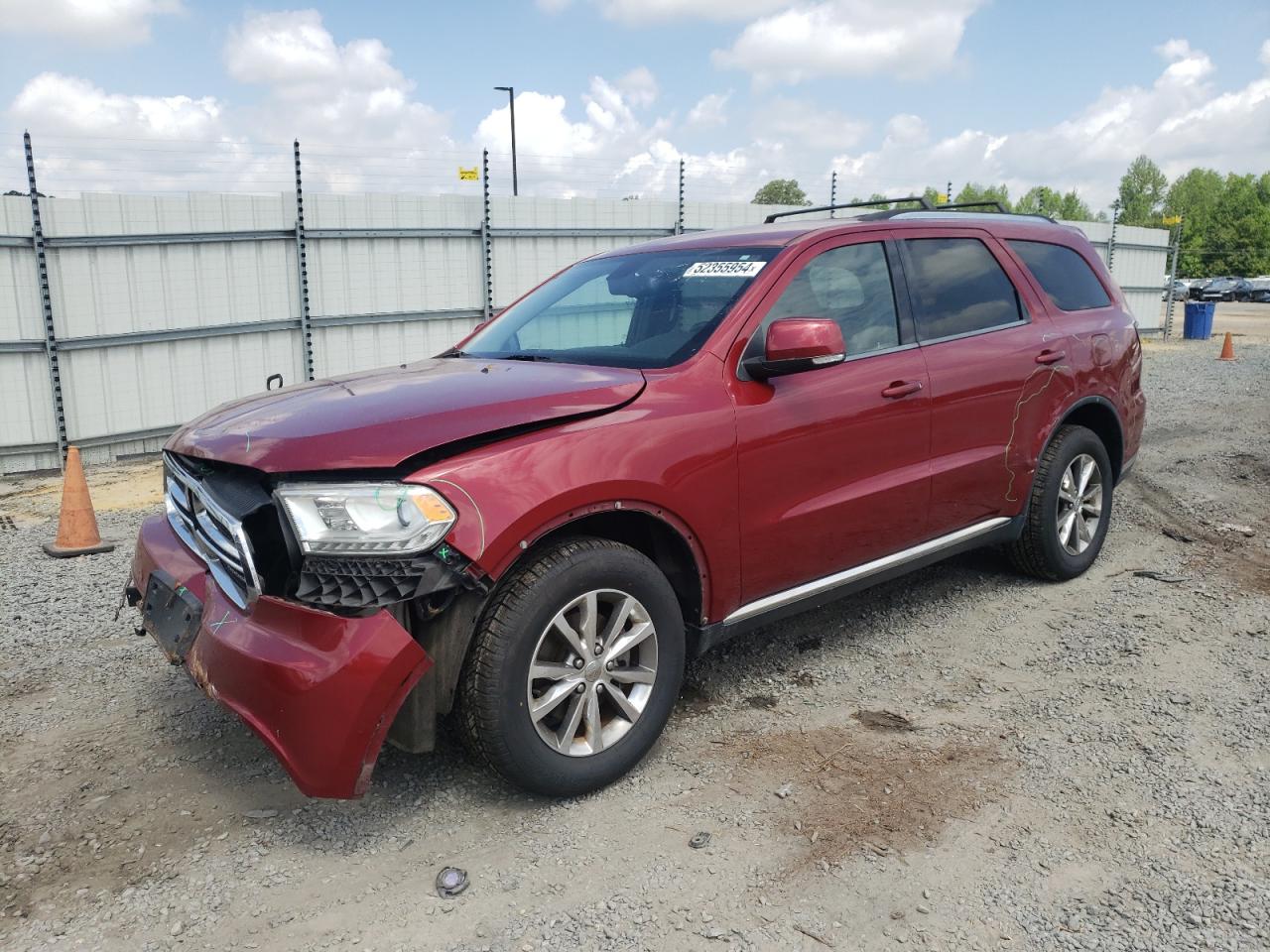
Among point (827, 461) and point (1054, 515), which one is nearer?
point (827, 461)

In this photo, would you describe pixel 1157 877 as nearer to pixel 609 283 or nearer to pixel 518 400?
pixel 518 400

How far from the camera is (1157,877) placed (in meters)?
2.61

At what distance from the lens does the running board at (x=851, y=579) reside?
3467 millimetres

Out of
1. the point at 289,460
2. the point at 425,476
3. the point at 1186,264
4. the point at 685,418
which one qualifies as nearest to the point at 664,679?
the point at 685,418

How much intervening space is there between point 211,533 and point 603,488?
1226 millimetres

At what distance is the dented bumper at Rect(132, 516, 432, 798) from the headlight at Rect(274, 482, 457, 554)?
0.19 m

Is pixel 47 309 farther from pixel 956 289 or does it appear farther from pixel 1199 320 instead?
pixel 1199 320

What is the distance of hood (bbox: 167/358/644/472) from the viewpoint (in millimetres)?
2709

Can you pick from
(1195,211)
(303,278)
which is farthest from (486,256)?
(1195,211)

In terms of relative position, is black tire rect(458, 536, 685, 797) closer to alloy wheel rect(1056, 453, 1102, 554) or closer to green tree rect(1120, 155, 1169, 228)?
alloy wheel rect(1056, 453, 1102, 554)

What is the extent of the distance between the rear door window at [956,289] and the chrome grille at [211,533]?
2789 mm

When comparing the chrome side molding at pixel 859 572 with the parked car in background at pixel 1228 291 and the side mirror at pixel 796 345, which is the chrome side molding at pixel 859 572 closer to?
the side mirror at pixel 796 345

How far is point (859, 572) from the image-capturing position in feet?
12.7

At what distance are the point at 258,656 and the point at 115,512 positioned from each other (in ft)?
18.3
